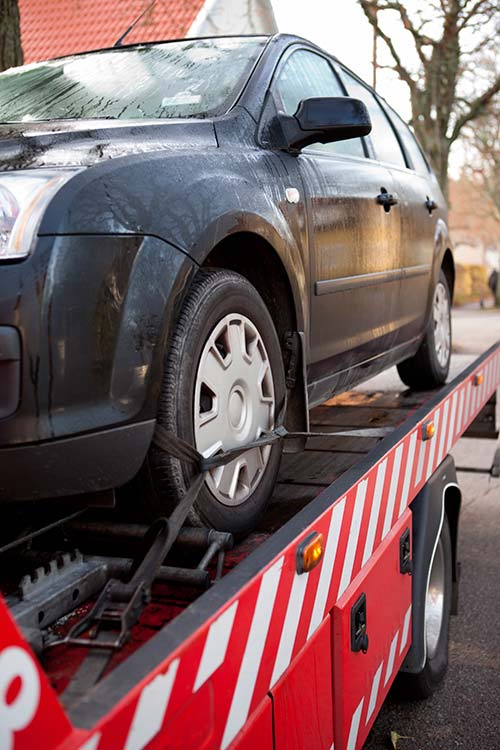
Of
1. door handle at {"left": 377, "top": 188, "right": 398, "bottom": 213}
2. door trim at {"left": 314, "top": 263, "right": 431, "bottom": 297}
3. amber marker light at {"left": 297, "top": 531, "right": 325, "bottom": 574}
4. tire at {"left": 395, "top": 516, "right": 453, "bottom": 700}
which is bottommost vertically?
tire at {"left": 395, "top": 516, "right": 453, "bottom": 700}

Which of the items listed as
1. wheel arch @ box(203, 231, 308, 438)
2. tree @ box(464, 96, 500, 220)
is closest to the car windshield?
wheel arch @ box(203, 231, 308, 438)

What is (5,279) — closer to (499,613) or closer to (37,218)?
(37,218)

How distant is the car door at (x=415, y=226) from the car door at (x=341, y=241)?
20cm

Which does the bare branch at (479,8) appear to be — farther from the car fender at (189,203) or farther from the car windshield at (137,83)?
the car fender at (189,203)

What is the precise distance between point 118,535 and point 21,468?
358 millimetres

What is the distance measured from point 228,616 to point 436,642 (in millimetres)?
2188

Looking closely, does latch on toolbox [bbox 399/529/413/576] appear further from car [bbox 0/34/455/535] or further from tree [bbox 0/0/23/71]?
tree [bbox 0/0/23/71]

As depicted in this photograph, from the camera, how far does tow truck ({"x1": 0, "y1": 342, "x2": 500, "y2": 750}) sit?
1227 mm

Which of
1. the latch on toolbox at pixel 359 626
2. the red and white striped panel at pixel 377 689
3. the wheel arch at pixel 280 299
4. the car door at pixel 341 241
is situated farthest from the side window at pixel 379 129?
the latch on toolbox at pixel 359 626

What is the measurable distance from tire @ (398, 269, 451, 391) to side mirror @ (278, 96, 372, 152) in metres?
2.02

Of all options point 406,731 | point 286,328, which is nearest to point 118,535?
point 286,328

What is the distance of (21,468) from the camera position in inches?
68.6

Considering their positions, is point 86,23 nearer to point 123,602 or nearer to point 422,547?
point 422,547

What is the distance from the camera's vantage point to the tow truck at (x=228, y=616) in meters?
1.23
